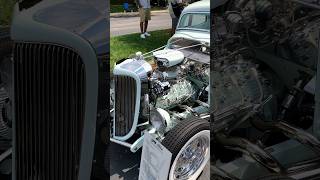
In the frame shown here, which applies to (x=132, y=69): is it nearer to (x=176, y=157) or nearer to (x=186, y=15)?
(x=176, y=157)

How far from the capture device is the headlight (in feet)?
13.0

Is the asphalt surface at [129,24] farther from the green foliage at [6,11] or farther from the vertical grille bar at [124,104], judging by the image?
the green foliage at [6,11]

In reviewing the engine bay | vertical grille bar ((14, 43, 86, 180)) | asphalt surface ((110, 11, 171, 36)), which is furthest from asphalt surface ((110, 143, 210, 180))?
the engine bay

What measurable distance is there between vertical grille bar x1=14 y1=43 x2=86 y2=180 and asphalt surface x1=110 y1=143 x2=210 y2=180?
5.70 ft

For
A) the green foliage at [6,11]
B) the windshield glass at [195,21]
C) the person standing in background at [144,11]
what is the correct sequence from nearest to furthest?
the green foliage at [6,11]
the person standing in background at [144,11]
the windshield glass at [195,21]

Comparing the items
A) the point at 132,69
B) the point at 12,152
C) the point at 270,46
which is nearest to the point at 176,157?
the point at 132,69

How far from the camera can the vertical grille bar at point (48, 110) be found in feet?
6.01

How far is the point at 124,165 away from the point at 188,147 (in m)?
0.67

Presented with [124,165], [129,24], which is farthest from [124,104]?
[129,24]

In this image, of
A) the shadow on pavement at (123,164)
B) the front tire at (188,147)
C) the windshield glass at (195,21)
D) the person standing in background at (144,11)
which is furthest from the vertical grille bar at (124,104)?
the windshield glass at (195,21)

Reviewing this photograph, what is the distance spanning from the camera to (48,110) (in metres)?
1.97

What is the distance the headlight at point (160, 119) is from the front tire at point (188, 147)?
0.22 meters

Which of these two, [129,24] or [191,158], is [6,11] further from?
[191,158]

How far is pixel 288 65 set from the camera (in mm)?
1449
